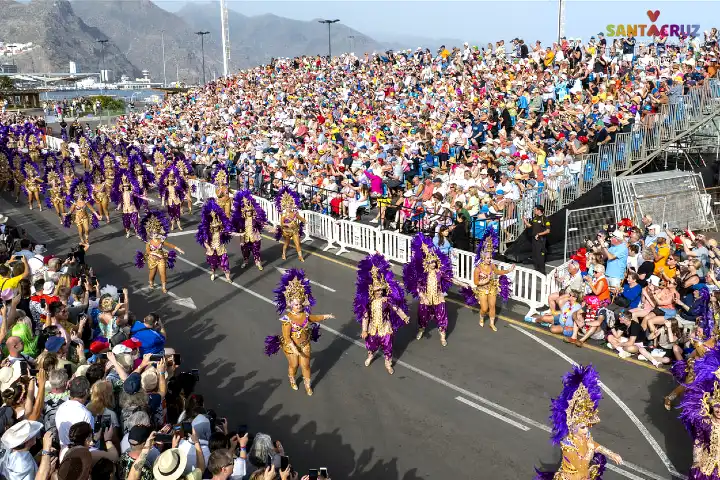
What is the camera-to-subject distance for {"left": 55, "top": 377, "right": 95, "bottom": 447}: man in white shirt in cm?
639

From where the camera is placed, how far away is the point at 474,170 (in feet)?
56.3

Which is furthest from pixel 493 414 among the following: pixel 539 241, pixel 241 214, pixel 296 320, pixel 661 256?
pixel 241 214

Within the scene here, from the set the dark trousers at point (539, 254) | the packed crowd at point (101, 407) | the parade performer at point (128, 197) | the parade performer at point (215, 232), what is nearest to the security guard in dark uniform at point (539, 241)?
the dark trousers at point (539, 254)

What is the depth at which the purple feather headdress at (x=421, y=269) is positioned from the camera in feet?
35.7

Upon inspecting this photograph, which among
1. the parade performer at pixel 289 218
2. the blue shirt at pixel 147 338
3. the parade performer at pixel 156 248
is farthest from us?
the parade performer at pixel 289 218

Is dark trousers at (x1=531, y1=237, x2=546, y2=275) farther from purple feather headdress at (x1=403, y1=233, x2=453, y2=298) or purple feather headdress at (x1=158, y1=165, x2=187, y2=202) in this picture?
purple feather headdress at (x1=158, y1=165, x2=187, y2=202)

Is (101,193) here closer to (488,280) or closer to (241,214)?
(241,214)

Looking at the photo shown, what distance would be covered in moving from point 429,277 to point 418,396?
214 cm

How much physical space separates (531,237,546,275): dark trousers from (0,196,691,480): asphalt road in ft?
4.19

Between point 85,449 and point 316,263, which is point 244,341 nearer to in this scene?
point 316,263

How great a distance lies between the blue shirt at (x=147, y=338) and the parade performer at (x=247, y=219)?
6621 mm

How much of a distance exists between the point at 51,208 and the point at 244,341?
16802 mm

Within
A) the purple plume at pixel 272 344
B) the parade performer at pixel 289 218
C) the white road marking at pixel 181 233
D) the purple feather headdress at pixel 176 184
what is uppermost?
the purple feather headdress at pixel 176 184

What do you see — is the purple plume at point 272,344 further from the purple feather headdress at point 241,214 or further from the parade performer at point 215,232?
the purple feather headdress at point 241,214
